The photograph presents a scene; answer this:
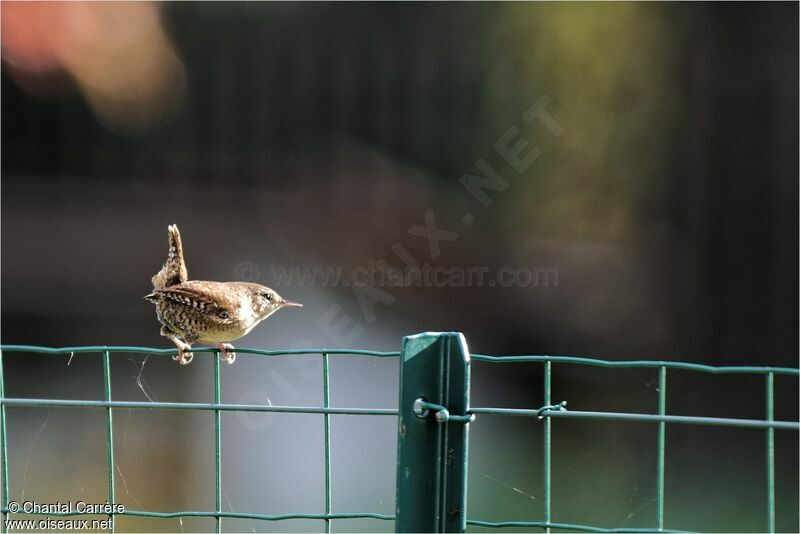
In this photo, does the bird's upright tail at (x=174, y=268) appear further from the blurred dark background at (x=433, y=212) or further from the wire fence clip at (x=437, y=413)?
the wire fence clip at (x=437, y=413)

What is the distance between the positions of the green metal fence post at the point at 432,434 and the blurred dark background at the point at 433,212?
2.41 meters

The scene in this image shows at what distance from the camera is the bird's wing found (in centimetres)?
245

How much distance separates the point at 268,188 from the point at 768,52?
219cm

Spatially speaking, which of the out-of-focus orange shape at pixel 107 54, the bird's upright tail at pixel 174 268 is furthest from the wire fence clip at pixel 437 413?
the out-of-focus orange shape at pixel 107 54

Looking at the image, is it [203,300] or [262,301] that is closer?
[203,300]

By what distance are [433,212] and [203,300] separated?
1645 millimetres

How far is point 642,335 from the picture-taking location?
394cm

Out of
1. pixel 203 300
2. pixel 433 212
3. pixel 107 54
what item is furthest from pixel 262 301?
pixel 107 54

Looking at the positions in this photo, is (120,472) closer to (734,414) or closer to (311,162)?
(311,162)

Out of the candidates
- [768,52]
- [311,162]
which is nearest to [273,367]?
[311,162]

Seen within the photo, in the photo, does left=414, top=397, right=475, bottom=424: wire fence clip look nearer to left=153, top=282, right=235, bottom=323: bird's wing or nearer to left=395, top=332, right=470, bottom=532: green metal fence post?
left=395, top=332, right=470, bottom=532: green metal fence post

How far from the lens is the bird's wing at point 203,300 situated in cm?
245

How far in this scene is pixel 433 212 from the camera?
12.9 ft

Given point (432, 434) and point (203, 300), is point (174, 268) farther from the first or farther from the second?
point (432, 434)
